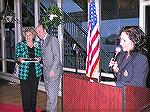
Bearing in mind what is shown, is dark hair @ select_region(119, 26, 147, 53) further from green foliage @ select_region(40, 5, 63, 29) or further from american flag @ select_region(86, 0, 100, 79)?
green foliage @ select_region(40, 5, 63, 29)

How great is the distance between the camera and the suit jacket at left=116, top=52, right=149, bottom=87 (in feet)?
7.92

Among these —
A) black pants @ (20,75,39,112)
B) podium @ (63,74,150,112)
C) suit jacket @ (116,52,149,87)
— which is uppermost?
suit jacket @ (116,52,149,87)

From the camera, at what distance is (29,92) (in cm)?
443

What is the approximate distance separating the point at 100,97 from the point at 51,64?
1836 millimetres

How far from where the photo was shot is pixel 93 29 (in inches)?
177

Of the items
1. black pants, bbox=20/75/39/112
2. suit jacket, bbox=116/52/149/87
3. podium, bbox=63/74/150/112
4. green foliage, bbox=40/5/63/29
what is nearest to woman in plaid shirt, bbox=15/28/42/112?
black pants, bbox=20/75/39/112

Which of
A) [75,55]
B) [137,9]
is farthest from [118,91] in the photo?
[75,55]

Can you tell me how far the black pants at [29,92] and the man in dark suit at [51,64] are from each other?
0.29m

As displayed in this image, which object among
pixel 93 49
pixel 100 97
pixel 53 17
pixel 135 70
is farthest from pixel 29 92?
pixel 135 70

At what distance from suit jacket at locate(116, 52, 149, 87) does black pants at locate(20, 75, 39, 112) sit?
213cm

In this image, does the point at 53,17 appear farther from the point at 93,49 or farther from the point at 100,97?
the point at 100,97

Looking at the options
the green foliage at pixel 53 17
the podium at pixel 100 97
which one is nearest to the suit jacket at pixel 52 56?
the green foliage at pixel 53 17

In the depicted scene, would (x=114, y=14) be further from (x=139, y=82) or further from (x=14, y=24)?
(x=14, y=24)

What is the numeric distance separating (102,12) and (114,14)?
300 millimetres
